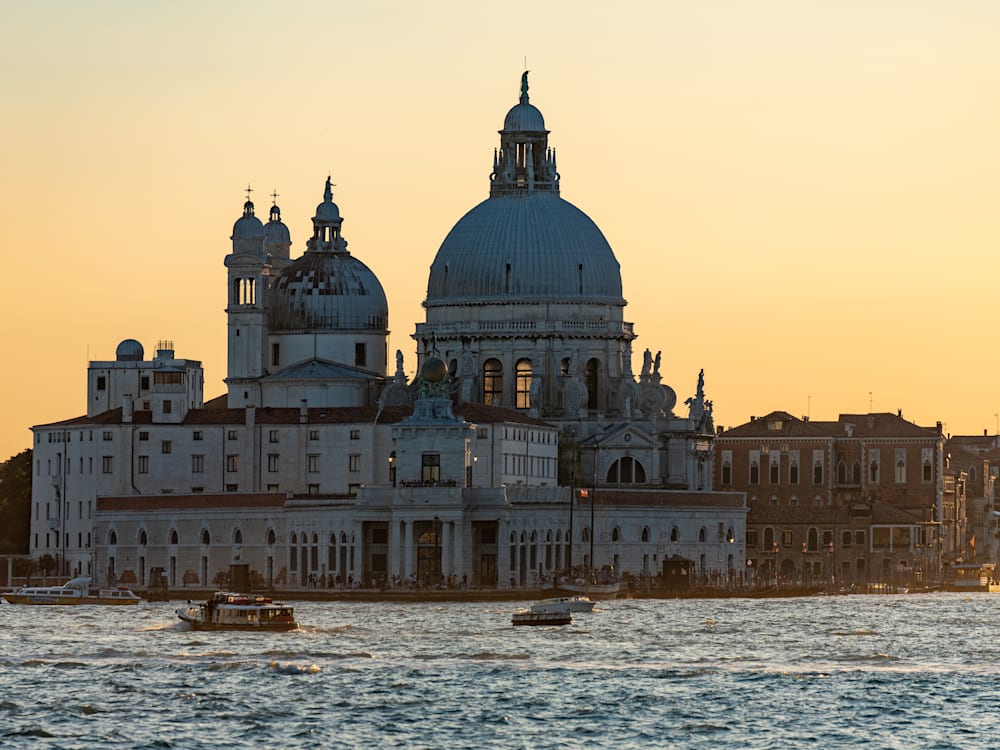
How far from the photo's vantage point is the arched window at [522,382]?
175m

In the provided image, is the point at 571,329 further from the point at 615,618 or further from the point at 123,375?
the point at 615,618

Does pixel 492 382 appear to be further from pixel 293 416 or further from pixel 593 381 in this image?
pixel 293 416

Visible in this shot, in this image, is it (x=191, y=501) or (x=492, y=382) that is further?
(x=492, y=382)

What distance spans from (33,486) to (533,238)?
28963 mm

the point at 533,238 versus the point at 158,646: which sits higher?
the point at 533,238

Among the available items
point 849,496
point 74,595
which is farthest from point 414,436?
point 849,496

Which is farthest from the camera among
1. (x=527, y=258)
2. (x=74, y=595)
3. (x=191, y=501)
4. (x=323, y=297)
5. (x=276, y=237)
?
(x=276, y=237)

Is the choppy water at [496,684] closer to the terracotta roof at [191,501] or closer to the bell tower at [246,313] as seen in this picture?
the terracotta roof at [191,501]

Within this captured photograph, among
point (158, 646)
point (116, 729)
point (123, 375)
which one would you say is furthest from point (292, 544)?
point (116, 729)

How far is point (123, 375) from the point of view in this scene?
563 ft

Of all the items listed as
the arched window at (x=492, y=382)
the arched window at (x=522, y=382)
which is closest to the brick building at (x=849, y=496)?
the arched window at (x=522, y=382)

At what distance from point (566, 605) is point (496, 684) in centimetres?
2961

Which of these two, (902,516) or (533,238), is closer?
(533,238)

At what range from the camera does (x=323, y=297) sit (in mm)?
176250
